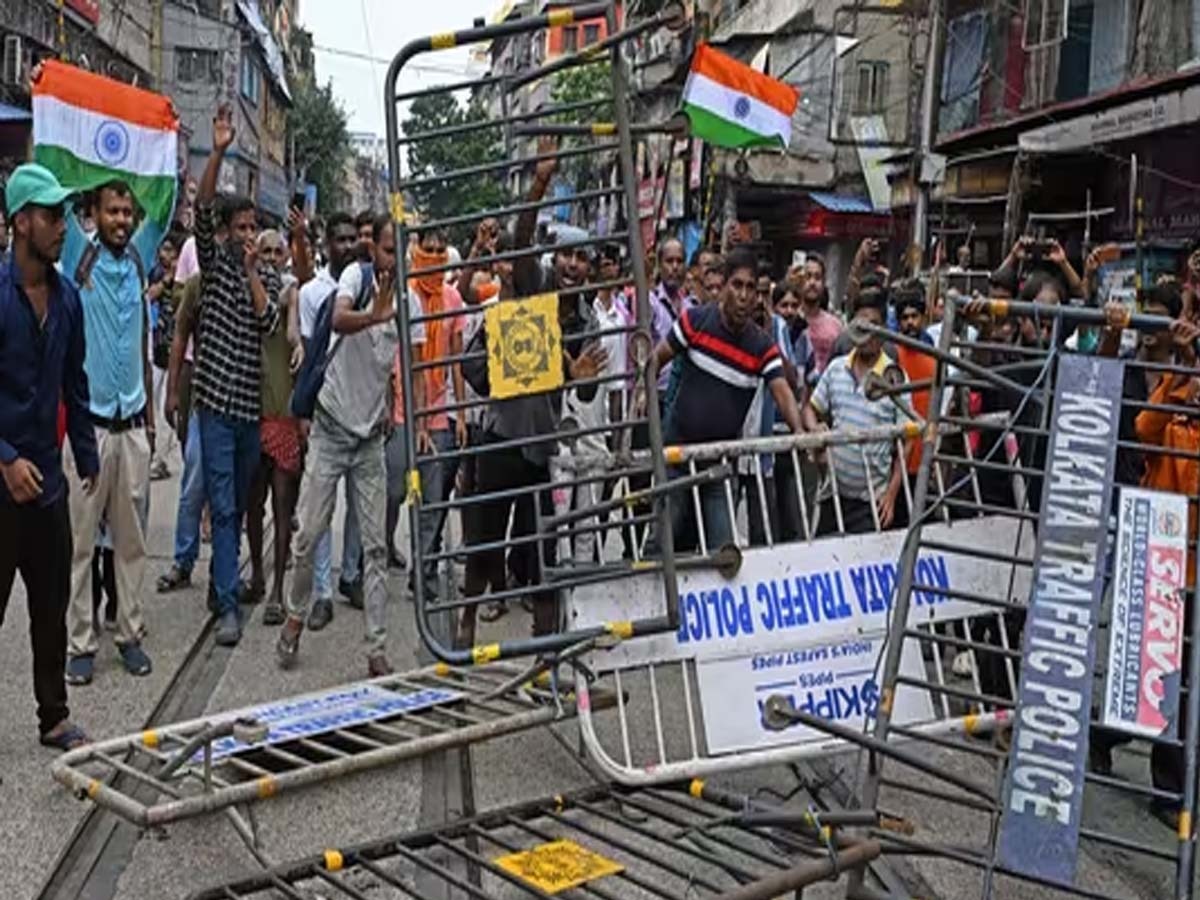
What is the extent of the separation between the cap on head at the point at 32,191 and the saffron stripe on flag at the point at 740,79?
7293 mm

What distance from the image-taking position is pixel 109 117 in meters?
6.29

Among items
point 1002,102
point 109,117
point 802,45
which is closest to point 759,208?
point 802,45

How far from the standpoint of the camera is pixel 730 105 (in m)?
11.4

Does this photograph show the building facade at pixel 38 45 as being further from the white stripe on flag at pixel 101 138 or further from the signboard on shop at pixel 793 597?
the signboard on shop at pixel 793 597

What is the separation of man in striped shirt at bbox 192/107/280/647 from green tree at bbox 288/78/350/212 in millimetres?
55197

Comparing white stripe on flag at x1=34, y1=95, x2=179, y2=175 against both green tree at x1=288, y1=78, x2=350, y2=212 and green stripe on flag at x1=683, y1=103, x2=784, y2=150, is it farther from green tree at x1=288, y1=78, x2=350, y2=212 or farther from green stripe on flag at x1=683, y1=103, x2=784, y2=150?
green tree at x1=288, y1=78, x2=350, y2=212

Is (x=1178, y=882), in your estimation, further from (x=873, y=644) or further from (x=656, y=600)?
(x=656, y=600)

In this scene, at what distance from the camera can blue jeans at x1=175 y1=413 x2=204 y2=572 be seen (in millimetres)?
7328

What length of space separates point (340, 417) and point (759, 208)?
23.9 meters

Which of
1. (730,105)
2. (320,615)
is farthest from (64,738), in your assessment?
(730,105)

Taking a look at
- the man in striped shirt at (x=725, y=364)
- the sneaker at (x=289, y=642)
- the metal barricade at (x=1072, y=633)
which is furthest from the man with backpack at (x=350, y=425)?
the metal barricade at (x=1072, y=633)

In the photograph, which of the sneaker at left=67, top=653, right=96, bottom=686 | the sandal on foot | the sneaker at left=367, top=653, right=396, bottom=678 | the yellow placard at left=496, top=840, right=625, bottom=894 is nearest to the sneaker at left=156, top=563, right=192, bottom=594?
the sneaker at left=67, top=653, right=96, bottom=686

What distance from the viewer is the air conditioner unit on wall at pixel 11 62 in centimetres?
2439

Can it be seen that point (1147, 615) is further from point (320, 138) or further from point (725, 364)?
point (320, 138)
